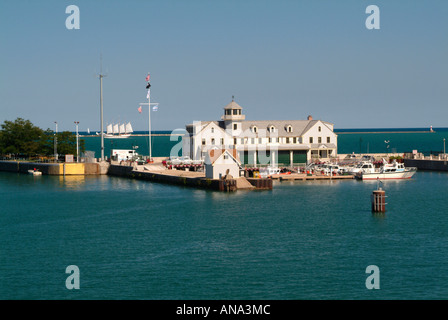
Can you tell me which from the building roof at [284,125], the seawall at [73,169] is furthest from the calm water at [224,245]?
the building roof at [284,125]

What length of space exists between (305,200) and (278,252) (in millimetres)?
28798

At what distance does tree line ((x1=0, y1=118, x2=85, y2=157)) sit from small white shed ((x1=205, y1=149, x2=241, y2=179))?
176 feet

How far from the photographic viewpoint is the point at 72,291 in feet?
119

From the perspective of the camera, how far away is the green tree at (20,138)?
133 m

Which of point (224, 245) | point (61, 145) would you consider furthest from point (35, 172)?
point (224, 245)

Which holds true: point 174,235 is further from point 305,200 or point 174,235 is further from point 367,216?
point 305,200

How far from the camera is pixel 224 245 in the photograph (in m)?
47.1

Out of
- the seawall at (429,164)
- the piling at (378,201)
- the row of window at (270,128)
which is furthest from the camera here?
the seawall at (429,164)

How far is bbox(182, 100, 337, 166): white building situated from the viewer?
112312 millimetres

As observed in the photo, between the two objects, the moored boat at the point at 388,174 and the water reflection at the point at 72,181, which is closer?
the water reflection at the point at 72,181

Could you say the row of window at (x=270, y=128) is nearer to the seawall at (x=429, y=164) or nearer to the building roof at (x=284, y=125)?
the building roof at (x=284, y=125)

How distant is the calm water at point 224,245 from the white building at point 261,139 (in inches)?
1307

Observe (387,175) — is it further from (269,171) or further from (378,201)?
(378,201)

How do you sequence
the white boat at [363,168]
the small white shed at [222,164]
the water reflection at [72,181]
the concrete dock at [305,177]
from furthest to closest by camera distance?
the white boat at [363,168], the concrete dock at [305,177], the water reflection at [72,181], the small white shed at [222,164]
